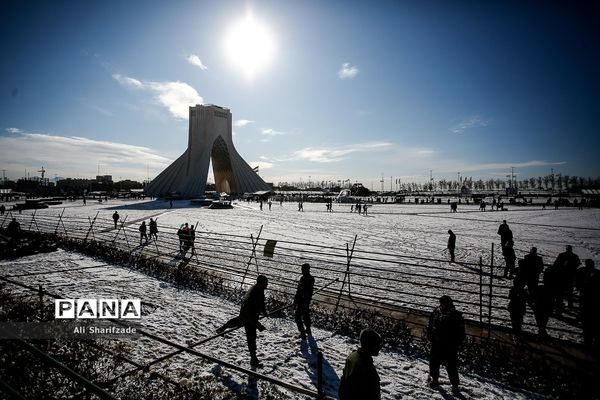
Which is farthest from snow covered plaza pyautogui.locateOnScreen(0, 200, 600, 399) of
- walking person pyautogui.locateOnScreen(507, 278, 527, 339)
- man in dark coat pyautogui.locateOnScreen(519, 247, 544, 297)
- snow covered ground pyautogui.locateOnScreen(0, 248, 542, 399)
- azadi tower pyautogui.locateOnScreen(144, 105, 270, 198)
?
azadi tower pyautogui.locateOnScreen(144, 105, 270, 198)

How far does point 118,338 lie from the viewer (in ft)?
19.0

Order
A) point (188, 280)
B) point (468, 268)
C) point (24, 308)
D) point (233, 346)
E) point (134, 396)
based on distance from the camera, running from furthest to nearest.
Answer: point (468, 268) < point (188, 280) < point (24, 308) < point (233, 346) < point (134, 396)

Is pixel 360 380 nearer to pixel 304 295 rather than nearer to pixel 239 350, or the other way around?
pixel 304 295

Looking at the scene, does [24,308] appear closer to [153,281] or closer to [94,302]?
[94,302]

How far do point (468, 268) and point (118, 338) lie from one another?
10.8 m

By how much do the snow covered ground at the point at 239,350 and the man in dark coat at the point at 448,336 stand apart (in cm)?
41

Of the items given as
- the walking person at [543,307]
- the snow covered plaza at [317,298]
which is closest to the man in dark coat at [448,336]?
the snow covered plaza at [317,298]

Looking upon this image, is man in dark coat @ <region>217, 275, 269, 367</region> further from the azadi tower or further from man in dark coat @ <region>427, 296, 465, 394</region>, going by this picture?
the azadi tower

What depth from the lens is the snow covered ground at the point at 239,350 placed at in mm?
4562

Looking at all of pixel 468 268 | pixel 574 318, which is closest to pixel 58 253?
pixel 468 268

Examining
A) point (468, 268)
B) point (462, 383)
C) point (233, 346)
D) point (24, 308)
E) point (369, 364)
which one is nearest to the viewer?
point (369, 364)

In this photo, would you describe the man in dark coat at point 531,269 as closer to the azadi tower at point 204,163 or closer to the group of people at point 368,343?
the group of people at point 368,343

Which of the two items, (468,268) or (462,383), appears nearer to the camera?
(462,383)

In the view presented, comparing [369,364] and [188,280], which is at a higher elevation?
[369,364]
